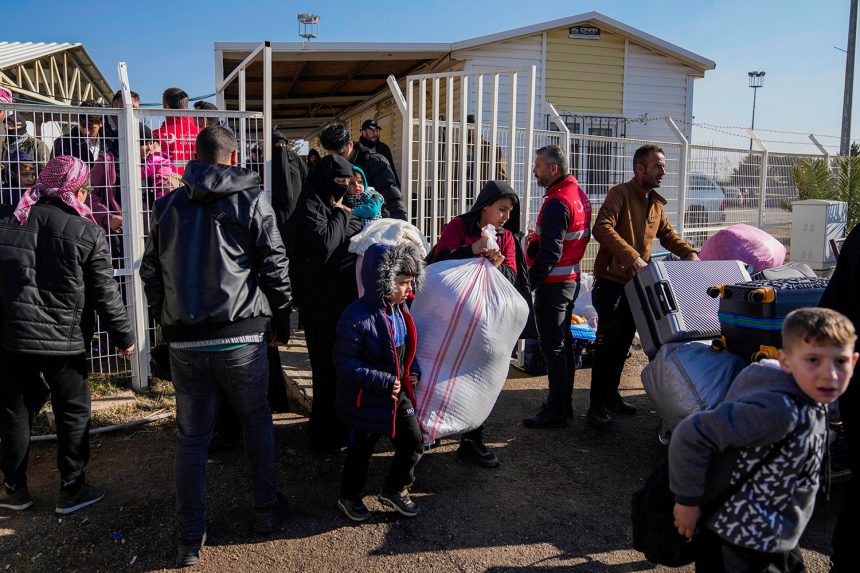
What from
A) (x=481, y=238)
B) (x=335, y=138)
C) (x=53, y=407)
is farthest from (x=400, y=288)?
(x=53, y=407)

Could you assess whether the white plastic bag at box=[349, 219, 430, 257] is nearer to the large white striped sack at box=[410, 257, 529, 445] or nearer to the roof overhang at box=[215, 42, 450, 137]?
the large white striped sack at box=[410, 257, 529, 445]

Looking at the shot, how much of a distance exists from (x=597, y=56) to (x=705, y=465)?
12.6 m

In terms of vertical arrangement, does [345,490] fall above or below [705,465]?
below

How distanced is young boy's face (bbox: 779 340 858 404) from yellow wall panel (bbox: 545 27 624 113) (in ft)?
38.4

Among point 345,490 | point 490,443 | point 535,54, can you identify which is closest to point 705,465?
point 345,490

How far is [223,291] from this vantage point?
2.99m

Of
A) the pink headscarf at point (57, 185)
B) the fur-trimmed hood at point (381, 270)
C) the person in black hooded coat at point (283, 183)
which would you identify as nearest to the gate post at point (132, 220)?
the person in black hooded coat at point (283, 183)

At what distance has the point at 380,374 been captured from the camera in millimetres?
3148

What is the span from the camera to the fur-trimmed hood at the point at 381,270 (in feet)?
10.6

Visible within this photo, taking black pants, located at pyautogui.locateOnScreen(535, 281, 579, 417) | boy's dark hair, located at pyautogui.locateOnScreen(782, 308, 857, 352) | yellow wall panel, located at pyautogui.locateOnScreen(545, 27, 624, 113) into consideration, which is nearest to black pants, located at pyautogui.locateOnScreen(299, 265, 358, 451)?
black pants, located at pyautogui.locateOnScreen(535, 281, 579, 417)

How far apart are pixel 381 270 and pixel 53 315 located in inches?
65.9

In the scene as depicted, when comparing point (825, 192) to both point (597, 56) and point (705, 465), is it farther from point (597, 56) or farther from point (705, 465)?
point (705, 465)

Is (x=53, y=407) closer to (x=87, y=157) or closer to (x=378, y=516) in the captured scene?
(x=378, y=516)

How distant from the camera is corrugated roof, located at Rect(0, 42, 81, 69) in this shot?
398 inches
